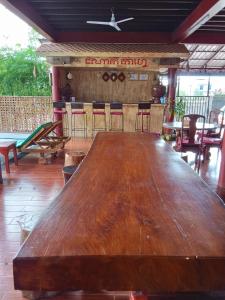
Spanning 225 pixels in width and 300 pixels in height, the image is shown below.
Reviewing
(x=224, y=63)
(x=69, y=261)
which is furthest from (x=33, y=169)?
(x=224, y=63)

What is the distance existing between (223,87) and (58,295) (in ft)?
55.0

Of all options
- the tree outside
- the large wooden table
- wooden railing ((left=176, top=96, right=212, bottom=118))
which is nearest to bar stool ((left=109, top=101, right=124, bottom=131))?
the tree outside

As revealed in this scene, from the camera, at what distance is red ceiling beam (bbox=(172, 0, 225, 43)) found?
11.8 ft

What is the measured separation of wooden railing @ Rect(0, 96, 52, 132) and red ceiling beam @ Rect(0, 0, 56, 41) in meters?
2.94

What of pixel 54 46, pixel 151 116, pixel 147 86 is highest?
pixel 54 46

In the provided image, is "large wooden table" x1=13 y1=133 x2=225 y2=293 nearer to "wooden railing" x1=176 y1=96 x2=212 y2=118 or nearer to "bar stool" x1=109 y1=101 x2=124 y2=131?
"bar stool" x1=109 y1=101 x2=124 y2=131

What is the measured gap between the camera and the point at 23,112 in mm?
8414

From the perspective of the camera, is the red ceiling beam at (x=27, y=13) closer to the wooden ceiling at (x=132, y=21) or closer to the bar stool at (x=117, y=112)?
the wooden ceiling at (x=132, y=21)

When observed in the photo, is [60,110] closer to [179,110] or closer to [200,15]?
[179,110]

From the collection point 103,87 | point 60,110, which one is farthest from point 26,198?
point 103,87

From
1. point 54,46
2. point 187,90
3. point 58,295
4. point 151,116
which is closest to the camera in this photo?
point 58,295

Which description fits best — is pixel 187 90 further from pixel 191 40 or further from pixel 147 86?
pixel 191 40

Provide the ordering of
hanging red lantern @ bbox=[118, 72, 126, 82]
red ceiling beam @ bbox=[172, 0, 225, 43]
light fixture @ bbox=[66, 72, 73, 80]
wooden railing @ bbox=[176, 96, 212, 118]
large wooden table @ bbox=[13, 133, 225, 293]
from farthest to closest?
wooden railing @ bbox=[176, 96, 212, 118]
hanging red lantern @ bbox=[118, 72, 126, 82]
light fixture @ bbox=[66, 72, 73, 80]
red ceiling beam @ bbox=[172, 0, 225, 43]
large wooden table @ bbox=[13, 133, 225, 293]

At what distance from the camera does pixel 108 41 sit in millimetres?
6406
